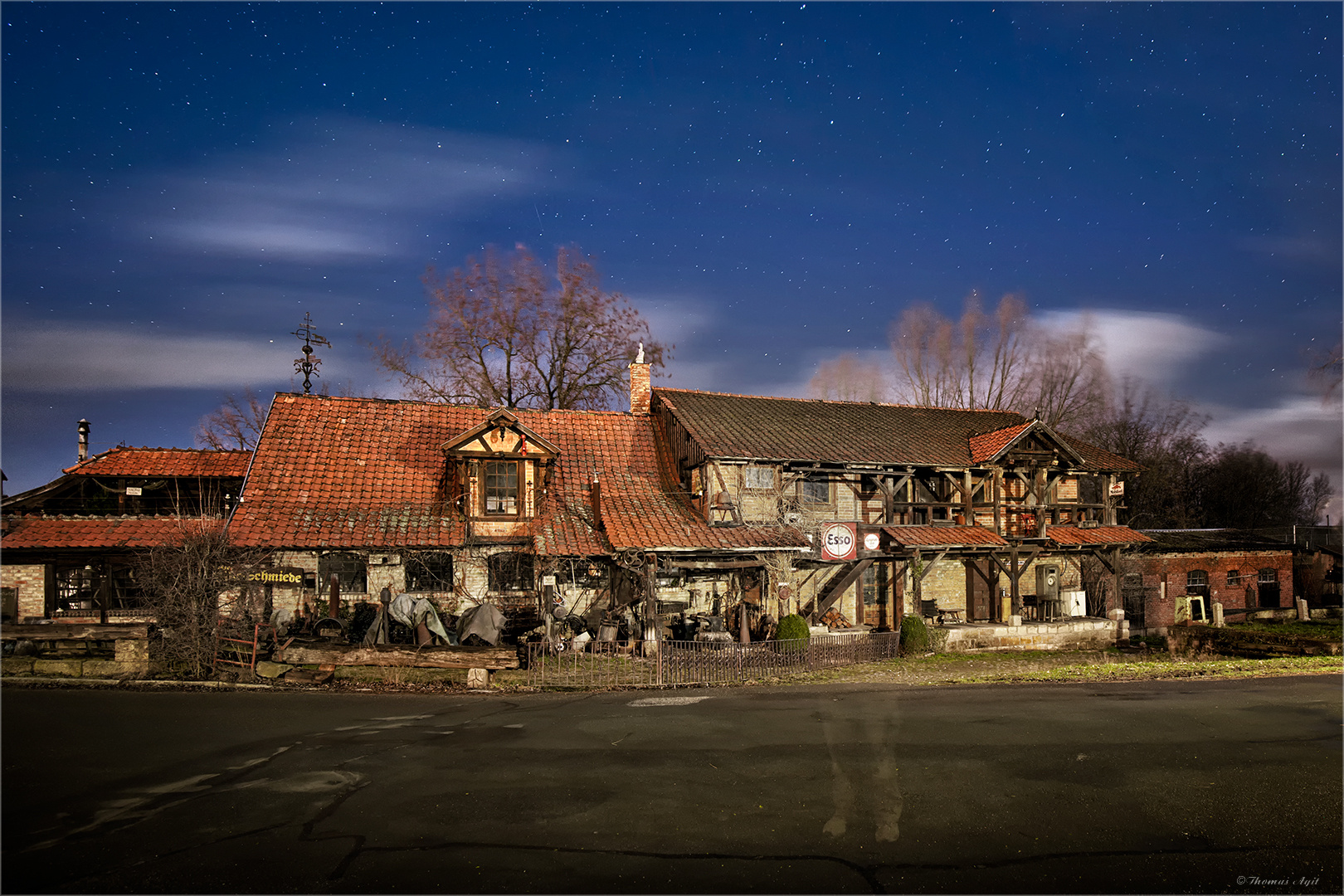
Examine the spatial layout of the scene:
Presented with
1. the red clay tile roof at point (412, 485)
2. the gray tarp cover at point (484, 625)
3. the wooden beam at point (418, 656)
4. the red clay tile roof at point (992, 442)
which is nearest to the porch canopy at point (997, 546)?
the red clay tile roof at point (992, 442)

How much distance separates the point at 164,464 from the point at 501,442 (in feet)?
36.1

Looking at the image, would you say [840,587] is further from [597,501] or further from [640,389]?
[640,389]

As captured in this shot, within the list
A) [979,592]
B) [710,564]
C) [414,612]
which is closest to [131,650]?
[414,612]

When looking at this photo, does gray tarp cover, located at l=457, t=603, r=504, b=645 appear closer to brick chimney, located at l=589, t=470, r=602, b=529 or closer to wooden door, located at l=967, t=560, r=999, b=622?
brick chimney, located at l=589, t=470, r=602, b=529

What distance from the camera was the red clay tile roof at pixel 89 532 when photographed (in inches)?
771

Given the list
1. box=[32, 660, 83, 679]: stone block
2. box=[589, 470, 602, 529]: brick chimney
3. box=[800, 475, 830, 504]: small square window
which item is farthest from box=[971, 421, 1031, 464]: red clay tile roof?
box=[32, 660, 83, 679]: stone block

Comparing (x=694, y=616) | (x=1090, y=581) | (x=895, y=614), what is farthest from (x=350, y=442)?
(x=1090, y=581)

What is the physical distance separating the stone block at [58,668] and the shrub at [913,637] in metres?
19.0

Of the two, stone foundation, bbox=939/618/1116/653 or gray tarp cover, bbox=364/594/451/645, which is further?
stone foundation, bbox=939/618/1116/653

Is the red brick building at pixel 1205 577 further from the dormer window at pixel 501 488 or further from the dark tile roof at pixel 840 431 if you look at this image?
the dormer window at pixel 501 488

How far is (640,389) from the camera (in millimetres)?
27875

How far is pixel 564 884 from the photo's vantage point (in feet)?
22.1

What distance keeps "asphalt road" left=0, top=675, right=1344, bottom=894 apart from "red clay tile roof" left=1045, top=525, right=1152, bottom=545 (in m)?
12.0

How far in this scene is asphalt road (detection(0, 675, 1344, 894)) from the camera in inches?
277
